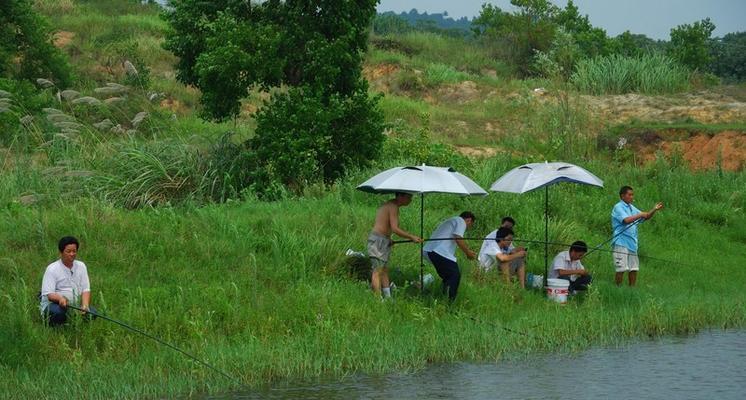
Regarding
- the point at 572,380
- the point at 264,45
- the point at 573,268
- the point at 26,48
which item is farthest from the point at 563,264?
the point at 26,48

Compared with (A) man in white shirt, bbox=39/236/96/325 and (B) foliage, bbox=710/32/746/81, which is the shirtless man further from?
(B) foliage, bbox=710/32/746/81

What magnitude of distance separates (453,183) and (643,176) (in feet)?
33.7

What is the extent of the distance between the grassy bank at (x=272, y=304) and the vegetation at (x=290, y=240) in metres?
0.03

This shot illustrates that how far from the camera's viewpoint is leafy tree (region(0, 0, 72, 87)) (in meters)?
28.3

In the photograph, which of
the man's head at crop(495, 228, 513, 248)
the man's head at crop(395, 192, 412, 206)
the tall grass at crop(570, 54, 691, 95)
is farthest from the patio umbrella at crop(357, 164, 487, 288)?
the tall grass at crop(570, 54, 691, 95)

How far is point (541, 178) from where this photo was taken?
16234 millimetres

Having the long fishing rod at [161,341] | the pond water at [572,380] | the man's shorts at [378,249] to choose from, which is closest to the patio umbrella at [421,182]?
the man's shorts at [378,249]

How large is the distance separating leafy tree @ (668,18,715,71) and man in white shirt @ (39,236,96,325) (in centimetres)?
4178

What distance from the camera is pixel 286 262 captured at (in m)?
15.3

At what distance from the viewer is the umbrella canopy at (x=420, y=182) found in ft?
47.4

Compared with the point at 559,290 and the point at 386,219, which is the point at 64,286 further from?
the point at 559,290

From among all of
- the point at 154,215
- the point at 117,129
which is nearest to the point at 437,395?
the point at 154,215

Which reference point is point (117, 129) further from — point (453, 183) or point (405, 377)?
point (405, 377)

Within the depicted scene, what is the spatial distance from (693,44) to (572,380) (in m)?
42.8
